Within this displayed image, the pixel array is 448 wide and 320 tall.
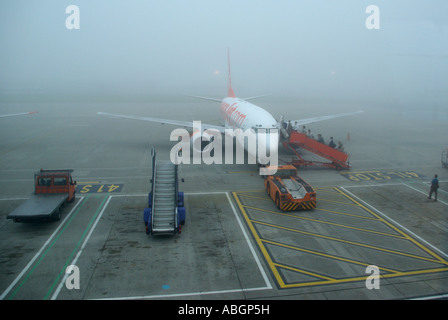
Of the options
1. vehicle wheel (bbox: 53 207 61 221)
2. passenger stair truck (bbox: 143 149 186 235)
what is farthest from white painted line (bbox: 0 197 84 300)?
passenger stair truck (bbox: 143 149 186 235)

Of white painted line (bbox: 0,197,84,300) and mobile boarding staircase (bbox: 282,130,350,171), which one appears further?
mobile boarding staircase (bbox: 282,130,350,171)

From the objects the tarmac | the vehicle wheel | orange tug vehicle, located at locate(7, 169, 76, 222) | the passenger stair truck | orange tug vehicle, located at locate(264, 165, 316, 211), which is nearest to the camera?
the tarmac

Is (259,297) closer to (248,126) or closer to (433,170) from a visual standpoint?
(248,126)

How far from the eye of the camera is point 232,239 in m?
15.3

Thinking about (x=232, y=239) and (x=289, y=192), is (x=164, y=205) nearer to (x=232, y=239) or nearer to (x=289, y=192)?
(x=232, y=239)

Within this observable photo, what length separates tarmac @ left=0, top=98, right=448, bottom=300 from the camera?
11609mm

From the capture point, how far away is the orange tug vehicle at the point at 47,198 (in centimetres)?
1585

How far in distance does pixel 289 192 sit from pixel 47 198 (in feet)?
46.0

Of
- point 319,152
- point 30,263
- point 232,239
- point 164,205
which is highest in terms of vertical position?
point 319,152

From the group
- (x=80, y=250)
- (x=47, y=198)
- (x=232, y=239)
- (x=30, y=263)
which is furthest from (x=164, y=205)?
(x=47, y=198)

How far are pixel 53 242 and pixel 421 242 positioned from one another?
17.5 meters

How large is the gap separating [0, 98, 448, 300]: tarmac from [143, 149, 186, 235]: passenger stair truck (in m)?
0.53

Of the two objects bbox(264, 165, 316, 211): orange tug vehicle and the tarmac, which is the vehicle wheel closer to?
the tarmac

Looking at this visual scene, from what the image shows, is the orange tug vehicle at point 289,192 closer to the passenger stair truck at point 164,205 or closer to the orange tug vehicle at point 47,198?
the passenger stair truck at point 164,205
